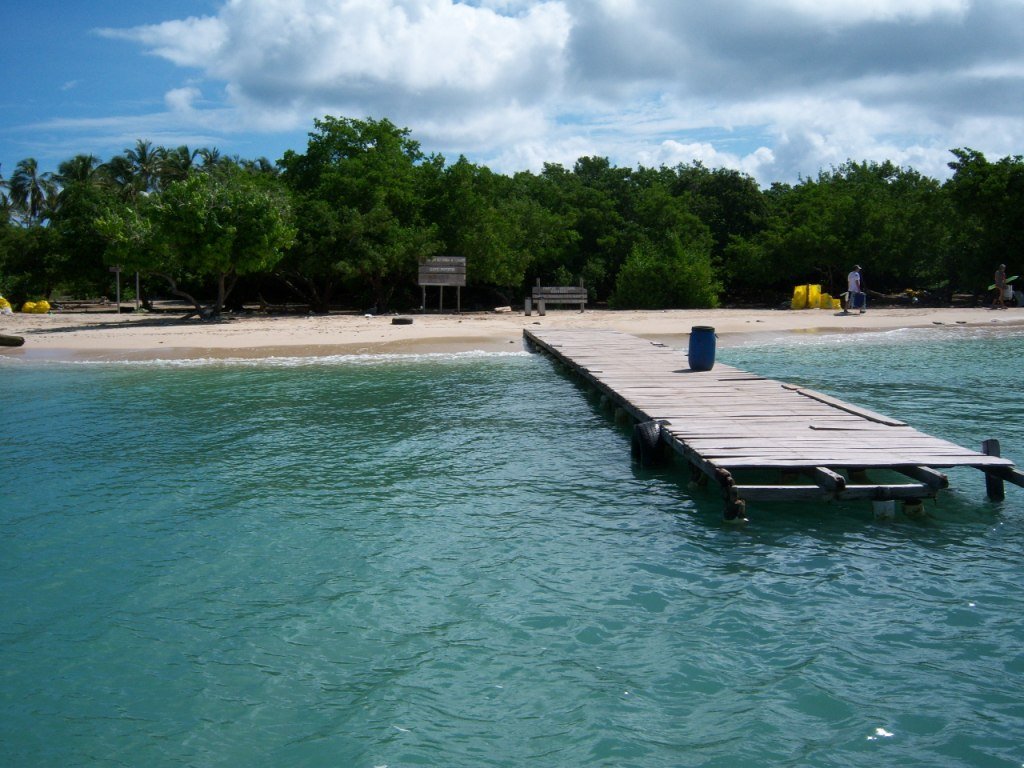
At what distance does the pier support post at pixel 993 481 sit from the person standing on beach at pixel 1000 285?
75.5 ft

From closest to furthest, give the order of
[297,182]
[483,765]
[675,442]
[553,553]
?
[483,765]
[553,553]
[675,442]
[297,182]

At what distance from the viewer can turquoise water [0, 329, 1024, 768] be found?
427cm

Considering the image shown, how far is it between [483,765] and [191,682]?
1.73 meters

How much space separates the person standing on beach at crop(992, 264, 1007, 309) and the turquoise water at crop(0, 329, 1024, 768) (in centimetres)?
2034

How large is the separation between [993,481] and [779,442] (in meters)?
1.79

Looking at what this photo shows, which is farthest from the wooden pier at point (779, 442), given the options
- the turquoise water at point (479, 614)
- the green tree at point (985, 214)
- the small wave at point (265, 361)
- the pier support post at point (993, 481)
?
the green tree at point (985, 214)

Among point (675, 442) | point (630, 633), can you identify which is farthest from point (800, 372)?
point (630, 633)

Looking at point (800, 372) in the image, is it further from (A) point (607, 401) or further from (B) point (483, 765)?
(B) point (483, 765)

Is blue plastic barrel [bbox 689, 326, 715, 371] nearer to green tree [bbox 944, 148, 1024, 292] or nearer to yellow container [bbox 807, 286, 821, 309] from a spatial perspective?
yellow container [bbox 807, 286, 821, 309]

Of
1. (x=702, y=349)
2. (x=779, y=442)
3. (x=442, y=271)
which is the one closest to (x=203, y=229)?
(x=442, y=271)

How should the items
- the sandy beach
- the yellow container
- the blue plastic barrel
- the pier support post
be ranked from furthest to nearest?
the yellow container
the sandy beach
the blue plastic barrel
the pier support post

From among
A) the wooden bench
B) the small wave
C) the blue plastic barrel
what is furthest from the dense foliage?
the blue plastic barrel

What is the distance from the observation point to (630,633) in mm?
5254

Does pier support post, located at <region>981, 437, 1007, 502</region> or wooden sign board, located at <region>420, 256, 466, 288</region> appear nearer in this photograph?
pier support post, located at <region>981, 437, 1007, 502</region>
